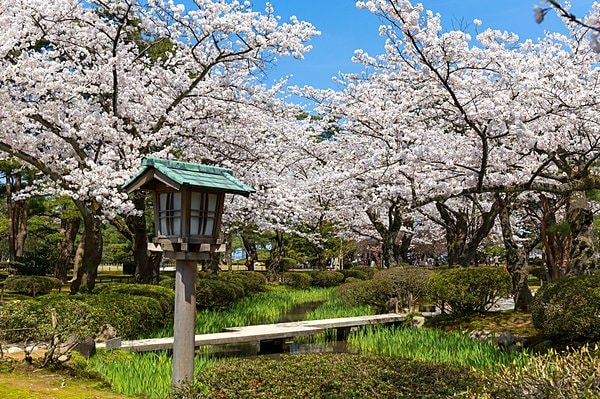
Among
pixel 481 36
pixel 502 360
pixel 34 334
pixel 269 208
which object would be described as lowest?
pixel 502 360

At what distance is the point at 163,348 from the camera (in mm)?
9031

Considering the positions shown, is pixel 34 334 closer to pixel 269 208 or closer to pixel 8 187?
pixel 269 208

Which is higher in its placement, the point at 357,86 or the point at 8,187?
the point at 357,86

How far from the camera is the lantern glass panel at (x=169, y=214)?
4.98 meters

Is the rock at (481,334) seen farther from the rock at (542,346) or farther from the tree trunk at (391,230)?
the tree trunk at (391,230)

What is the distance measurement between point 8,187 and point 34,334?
17874mm

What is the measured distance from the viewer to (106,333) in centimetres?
874

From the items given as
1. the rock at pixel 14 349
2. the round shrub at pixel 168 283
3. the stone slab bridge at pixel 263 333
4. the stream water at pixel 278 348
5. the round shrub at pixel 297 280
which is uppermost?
the round shrub at pixel 168 283

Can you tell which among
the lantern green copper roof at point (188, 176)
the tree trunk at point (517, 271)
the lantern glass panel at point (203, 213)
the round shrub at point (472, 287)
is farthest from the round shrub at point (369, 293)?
the lantern glass panel at point (203, 213)

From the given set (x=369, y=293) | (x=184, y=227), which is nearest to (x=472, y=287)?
(x=369, y=293)

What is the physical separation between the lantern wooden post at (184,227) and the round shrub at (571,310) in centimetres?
544

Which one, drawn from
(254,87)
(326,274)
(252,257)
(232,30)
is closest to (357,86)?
(254,87)

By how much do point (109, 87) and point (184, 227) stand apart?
6.88m

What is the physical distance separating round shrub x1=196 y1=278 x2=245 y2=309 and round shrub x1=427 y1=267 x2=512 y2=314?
553cm
